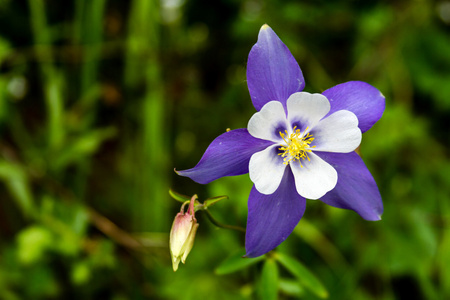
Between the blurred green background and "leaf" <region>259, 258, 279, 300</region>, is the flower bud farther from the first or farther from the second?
the blurred green background

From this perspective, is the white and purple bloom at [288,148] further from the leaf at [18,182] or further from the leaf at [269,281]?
the leaf at [18,182]

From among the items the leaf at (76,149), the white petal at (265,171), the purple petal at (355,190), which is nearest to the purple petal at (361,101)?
the purple petal at (355,190)

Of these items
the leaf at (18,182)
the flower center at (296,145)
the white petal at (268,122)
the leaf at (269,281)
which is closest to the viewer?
the white petal at (268,122)

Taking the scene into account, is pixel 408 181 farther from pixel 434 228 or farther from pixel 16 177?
pixel 16 177

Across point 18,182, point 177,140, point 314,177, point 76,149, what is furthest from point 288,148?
point 177,140

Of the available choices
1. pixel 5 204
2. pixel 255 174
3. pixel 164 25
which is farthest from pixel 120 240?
pixel 164 25

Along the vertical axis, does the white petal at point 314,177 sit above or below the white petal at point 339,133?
below
